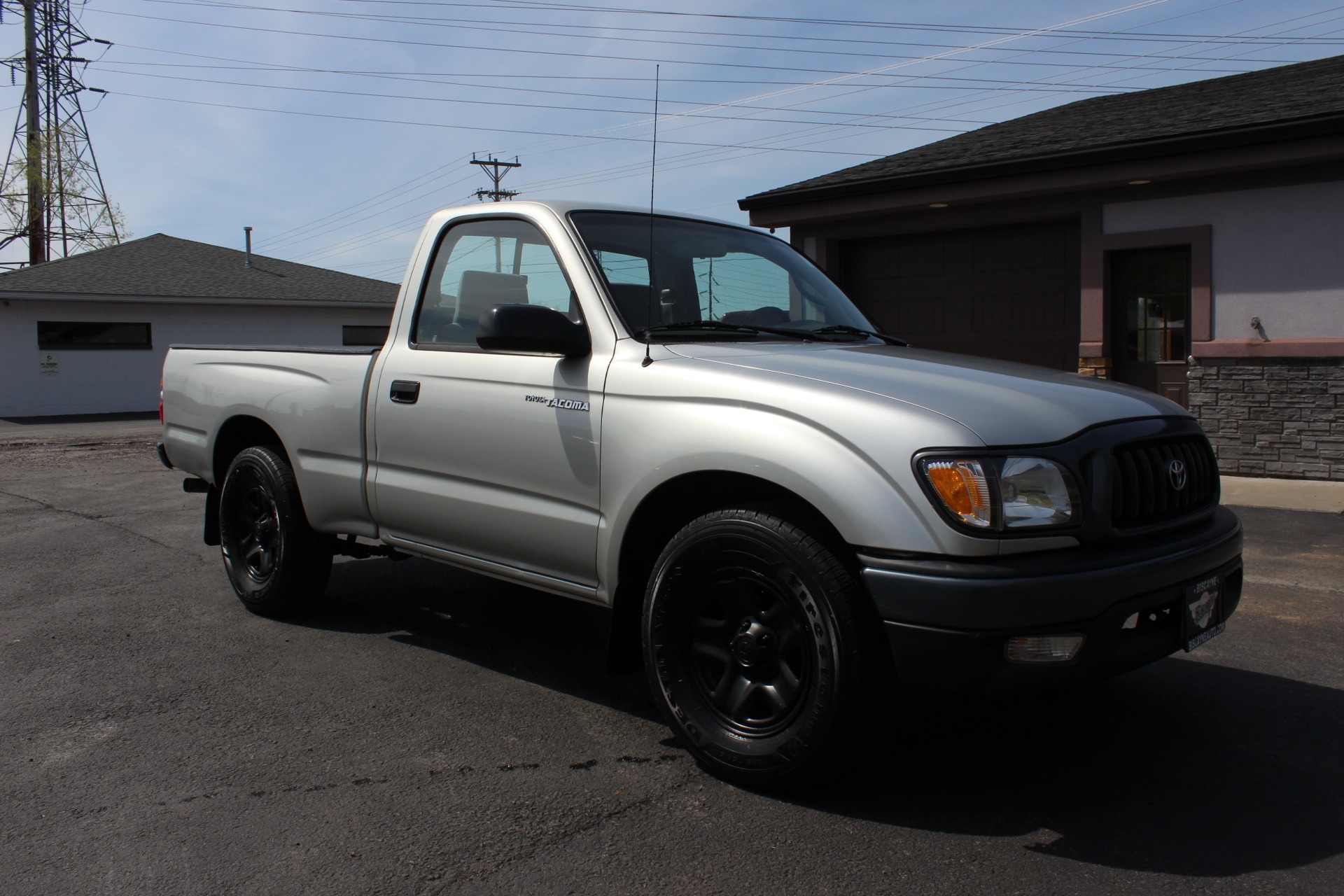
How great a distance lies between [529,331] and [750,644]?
1.29 metres

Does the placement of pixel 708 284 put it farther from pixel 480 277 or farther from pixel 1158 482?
pixel 1158 482

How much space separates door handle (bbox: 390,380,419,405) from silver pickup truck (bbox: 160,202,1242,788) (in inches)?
0.6

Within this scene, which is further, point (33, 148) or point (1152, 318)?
point (33, 148)

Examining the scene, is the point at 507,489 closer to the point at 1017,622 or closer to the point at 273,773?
the point at 273,773

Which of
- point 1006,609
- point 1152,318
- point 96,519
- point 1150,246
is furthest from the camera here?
point 1152,318

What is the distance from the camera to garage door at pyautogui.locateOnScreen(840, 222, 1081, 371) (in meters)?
11.8

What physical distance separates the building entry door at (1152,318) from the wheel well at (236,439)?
9094mm

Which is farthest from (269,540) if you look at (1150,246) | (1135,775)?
(1150,246)

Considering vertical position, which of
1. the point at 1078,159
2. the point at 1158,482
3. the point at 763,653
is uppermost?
the point at 1078,159

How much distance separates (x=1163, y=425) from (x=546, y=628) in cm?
300

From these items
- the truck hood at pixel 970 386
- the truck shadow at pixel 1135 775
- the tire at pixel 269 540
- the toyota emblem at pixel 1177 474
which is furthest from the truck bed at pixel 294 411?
the toyota emblem at pixel 1177 474

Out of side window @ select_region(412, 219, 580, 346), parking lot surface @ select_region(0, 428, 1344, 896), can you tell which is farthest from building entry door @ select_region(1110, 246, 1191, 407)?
side window @ select_region(412, 219, 580, 346)

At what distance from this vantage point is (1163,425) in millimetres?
3359

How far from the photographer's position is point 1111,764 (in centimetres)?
346
